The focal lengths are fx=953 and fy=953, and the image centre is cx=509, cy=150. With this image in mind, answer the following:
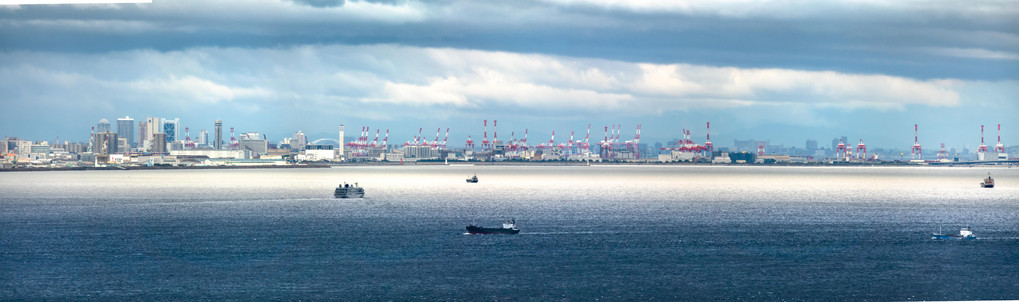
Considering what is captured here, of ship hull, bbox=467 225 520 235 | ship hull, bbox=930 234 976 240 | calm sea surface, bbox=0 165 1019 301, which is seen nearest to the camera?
calm sea surface, bbox=0 165 1019 301

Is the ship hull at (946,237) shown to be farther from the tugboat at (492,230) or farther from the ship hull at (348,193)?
the ship hull at (348,193)

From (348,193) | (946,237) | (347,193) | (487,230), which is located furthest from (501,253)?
(348,193)

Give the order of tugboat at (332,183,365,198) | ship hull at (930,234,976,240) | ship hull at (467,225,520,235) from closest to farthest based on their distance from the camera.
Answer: ship hull at (930,234,976,240)
ship hull at (467,225,520,235)
tugboat at (332,183,365,198)

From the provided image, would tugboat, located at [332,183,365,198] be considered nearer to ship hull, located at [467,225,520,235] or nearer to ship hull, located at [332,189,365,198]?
ship hull, located at [332,189,365,198]

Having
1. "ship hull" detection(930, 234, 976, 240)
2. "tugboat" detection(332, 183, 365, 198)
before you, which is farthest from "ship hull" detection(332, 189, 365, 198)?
"ship hull" detection(930, 234, 976, 240)

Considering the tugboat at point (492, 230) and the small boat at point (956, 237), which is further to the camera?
the tugboat at point (492, 230)

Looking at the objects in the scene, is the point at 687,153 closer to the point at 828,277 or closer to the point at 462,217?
the point at 462,217

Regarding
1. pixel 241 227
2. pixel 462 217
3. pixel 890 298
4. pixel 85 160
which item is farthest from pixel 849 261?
pixel 85 160

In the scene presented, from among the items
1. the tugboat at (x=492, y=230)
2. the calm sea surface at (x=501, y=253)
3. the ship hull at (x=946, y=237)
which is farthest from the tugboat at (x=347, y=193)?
the ship hull at (x=946, y=237)

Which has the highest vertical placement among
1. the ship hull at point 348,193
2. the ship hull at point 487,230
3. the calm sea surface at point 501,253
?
the ship hull at point 348,193

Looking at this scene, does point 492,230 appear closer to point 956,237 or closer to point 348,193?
point 956,237

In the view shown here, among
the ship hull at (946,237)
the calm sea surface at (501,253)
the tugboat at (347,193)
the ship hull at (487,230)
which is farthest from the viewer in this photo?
the tugboat at (347,193)

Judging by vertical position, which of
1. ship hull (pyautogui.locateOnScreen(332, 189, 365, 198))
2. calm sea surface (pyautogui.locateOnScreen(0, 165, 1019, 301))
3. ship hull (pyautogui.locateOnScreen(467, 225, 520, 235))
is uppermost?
ship hull (pyautogui.locateOnScreen(332, 189, 365, 198))
